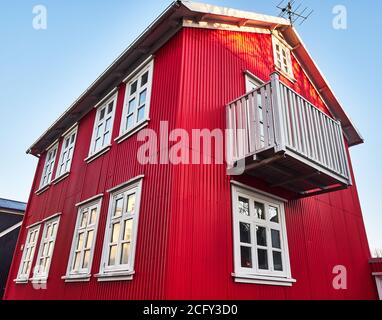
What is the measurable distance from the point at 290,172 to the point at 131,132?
380 cm

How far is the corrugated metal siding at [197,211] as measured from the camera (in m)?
5.23

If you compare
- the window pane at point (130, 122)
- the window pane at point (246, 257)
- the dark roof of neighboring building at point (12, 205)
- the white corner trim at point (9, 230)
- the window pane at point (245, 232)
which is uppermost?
the dark roof of neighboring building at point (12, 205)

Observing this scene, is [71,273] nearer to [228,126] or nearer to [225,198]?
[225,198]

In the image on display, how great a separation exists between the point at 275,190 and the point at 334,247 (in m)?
2.70

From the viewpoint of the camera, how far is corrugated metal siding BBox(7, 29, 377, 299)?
523 centimetres

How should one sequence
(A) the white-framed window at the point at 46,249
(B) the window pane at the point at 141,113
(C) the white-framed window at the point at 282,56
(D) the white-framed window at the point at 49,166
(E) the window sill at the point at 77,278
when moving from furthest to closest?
(D) the white-framed window at the point at 49,166, (C) the white-framed window at the point at 282,56, (A) the white-framed window at the point at 46,249, (B) the window pane at the point at 141,113, (E) the window sill at the point at 77,278

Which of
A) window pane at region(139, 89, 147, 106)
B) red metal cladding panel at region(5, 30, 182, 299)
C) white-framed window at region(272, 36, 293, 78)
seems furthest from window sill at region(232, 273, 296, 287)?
white-framed window at region(272, 36, 293, 78)

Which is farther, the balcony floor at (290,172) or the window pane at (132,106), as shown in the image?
the window pane at (132,106)

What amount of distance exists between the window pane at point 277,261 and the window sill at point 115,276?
291 cm

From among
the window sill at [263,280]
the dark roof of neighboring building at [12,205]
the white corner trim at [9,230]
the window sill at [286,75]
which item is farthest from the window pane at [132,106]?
the dark roof of neighboring building at [12,205]

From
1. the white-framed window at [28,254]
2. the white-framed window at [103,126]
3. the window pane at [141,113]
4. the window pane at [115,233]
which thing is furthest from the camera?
the white-framed window at [28,254]

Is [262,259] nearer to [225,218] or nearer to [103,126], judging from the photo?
[225,218]

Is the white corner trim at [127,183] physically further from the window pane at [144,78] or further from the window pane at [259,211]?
the window pane at [144,78]

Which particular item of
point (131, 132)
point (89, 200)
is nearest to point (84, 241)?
point (89, 200)
